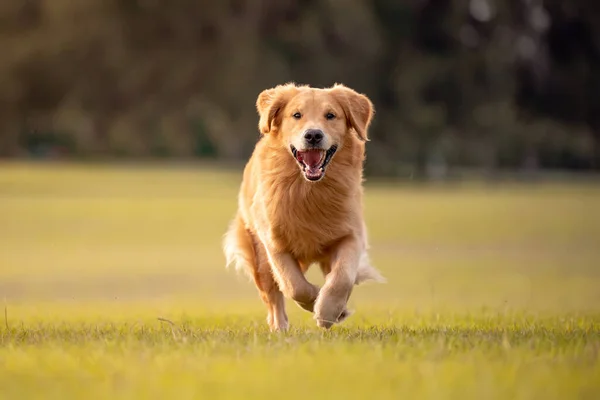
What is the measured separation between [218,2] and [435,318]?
42697 mm

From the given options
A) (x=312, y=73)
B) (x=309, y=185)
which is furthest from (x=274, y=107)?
(x=312, y=73)

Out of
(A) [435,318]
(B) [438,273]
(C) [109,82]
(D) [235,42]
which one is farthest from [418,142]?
(A) [435,318]

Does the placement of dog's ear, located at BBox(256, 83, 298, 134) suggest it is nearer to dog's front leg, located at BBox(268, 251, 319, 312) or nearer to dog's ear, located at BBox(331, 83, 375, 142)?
dog's ear, located at BBox(331, 83, 375, 142)

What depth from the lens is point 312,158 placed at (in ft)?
22.0

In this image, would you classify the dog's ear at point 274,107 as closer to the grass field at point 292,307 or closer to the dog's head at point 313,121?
the dog's head at point 313,121

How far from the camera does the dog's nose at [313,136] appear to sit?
650 cm

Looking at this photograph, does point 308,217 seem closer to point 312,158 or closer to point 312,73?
point 312,158

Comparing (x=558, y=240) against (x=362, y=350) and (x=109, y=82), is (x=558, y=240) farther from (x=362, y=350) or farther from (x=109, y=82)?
(x=109, y=82)

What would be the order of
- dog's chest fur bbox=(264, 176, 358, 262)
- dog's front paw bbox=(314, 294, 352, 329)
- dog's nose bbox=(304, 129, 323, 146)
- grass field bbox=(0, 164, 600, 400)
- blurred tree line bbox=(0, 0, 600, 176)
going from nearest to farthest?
grass field bbox=(0, 164, 600, 400) → dog's front paw bbox=(314, 294, 352, 329) → dog's nose bbox=(304, 129, 323, 146) → dog's chest fur bbox=(264, 176, 358, 262) → blurred tree line bbox=(0, 0, 600, 176)

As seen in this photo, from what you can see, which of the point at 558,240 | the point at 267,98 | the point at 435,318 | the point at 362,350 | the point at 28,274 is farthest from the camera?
the point at 558,240

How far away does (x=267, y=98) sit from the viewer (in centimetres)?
714

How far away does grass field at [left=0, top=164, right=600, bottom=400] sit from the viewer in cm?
418

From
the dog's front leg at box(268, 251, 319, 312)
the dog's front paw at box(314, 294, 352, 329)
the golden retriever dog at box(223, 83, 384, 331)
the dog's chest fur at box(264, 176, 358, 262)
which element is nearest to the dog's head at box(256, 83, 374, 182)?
the golden retriever dog at box(223, 83, 384, 331)

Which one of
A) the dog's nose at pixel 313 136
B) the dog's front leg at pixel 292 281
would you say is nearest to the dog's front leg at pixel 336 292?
the dog's front leg at pixel 292 281
